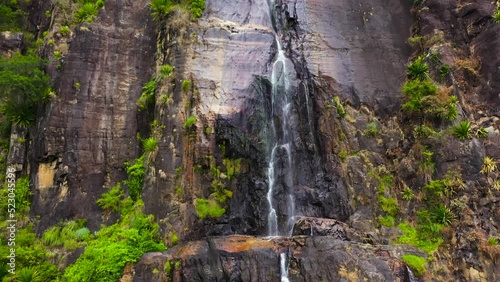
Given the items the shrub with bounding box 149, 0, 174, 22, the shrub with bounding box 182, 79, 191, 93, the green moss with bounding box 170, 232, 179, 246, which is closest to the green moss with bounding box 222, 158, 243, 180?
the green moss with bounding box 170, 232, 179, 246

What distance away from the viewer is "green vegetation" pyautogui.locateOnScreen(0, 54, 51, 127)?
57.3ft

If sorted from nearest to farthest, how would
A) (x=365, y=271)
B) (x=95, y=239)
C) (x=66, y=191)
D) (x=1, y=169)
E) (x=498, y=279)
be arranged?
(x=365, y=271) < (x=498, y=279) < (x=95, y=239) < (x=66, y=191) < (x=1, y=169)

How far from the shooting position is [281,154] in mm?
17000

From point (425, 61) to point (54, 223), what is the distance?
19389mm

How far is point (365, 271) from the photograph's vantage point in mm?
11727

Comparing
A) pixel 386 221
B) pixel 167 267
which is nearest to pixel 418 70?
pixel 386 221

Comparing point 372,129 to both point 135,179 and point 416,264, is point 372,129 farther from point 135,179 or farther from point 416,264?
point 135,179

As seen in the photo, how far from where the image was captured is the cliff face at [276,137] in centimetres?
1324

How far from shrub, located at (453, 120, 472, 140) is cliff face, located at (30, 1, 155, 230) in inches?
584

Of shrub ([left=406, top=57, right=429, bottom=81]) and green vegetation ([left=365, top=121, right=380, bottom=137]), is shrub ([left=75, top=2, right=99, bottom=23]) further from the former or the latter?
shrub ([left=406, top=57, right=429, bottom=81])

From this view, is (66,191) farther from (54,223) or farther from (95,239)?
(95,239)

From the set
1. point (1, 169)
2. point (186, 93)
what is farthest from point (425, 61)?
point (1, 169)

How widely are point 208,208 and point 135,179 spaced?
4.36 metres

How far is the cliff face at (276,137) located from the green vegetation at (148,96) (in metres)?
0.36
